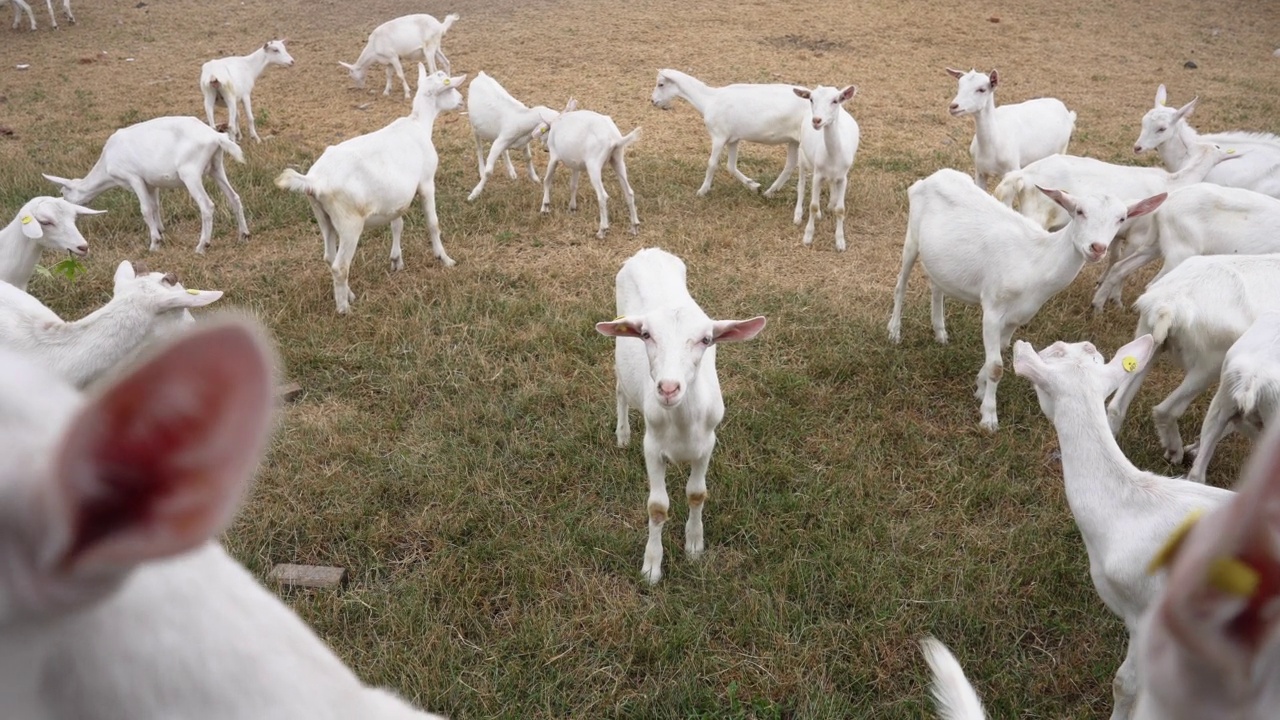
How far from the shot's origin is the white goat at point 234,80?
10.3 m

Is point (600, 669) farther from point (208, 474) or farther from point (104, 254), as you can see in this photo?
point (104, 254)

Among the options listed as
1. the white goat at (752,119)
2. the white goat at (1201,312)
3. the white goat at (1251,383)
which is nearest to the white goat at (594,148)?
the white goat at (752,119)

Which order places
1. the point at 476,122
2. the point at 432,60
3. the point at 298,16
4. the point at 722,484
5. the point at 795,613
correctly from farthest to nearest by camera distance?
the point at 298,16
the point at 432,60
the point at 476,122
the point at 722,484
the point at 795,613

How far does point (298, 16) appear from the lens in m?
18.3

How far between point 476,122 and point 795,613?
290 inches

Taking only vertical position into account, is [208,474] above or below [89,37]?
above

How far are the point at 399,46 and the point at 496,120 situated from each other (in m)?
5.37

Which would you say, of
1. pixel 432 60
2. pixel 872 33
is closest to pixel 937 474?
pixel 432 60

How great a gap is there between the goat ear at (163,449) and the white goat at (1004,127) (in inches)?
317

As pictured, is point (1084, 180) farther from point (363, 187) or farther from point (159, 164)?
point (159, 164)

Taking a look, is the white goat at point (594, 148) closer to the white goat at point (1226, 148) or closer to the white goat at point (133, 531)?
the white goat at point (1226, 148)

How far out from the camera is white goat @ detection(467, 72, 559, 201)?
29.1ft

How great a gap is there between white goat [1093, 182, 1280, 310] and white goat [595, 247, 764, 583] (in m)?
3.56

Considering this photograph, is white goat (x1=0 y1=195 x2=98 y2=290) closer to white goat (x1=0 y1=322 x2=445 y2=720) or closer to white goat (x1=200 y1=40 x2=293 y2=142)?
white goat (x1=200 y1=40 x2=293 y2=142)
